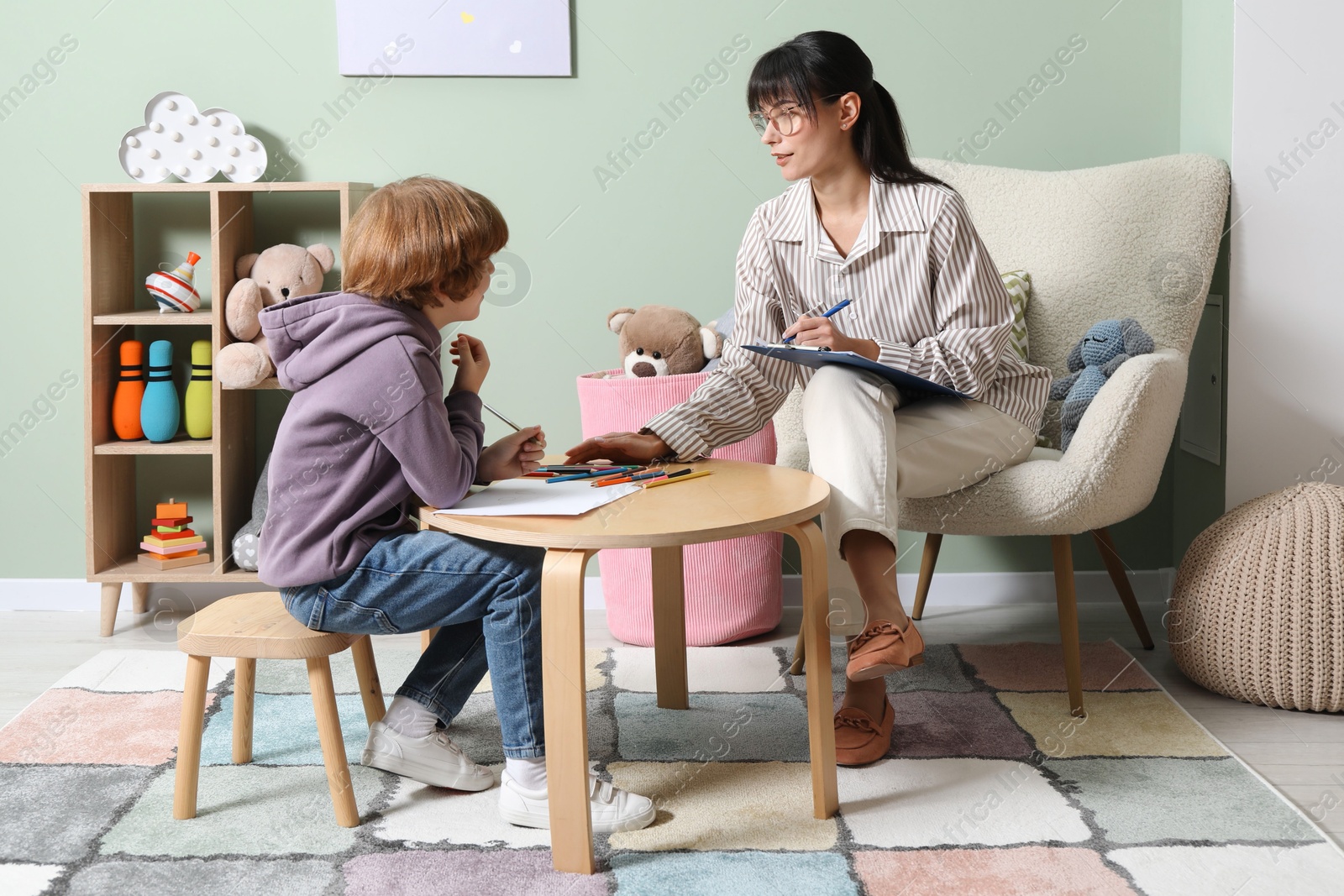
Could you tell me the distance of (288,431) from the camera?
1362mm

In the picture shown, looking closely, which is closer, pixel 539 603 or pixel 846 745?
pixel 539 603

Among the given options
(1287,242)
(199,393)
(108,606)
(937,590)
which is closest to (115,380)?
(199,393)

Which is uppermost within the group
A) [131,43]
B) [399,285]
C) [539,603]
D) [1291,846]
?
[131,43]

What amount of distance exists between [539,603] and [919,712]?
2.42ft

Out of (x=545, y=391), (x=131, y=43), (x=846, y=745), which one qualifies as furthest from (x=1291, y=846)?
(x=131, y=43)

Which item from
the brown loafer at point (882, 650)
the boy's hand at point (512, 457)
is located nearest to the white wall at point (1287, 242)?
the brown loafer at point (882, 650)

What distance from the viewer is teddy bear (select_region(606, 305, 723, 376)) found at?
2.12 m

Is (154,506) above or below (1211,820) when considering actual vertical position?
above

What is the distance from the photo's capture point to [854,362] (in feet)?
5.05

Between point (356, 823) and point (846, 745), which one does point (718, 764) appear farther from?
point (356, 823)

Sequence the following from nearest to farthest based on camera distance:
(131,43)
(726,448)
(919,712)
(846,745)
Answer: (846,745), (919,712), (726,448), (131,43)

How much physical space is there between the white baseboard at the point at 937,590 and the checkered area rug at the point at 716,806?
1.66 ft

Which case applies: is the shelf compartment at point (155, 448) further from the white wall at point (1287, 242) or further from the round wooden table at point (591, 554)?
the white wall at point (1287, 242)

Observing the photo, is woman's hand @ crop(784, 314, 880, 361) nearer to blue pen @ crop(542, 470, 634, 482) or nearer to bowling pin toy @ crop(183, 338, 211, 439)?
blue pen @ crop(542, 470, 634, 482)
